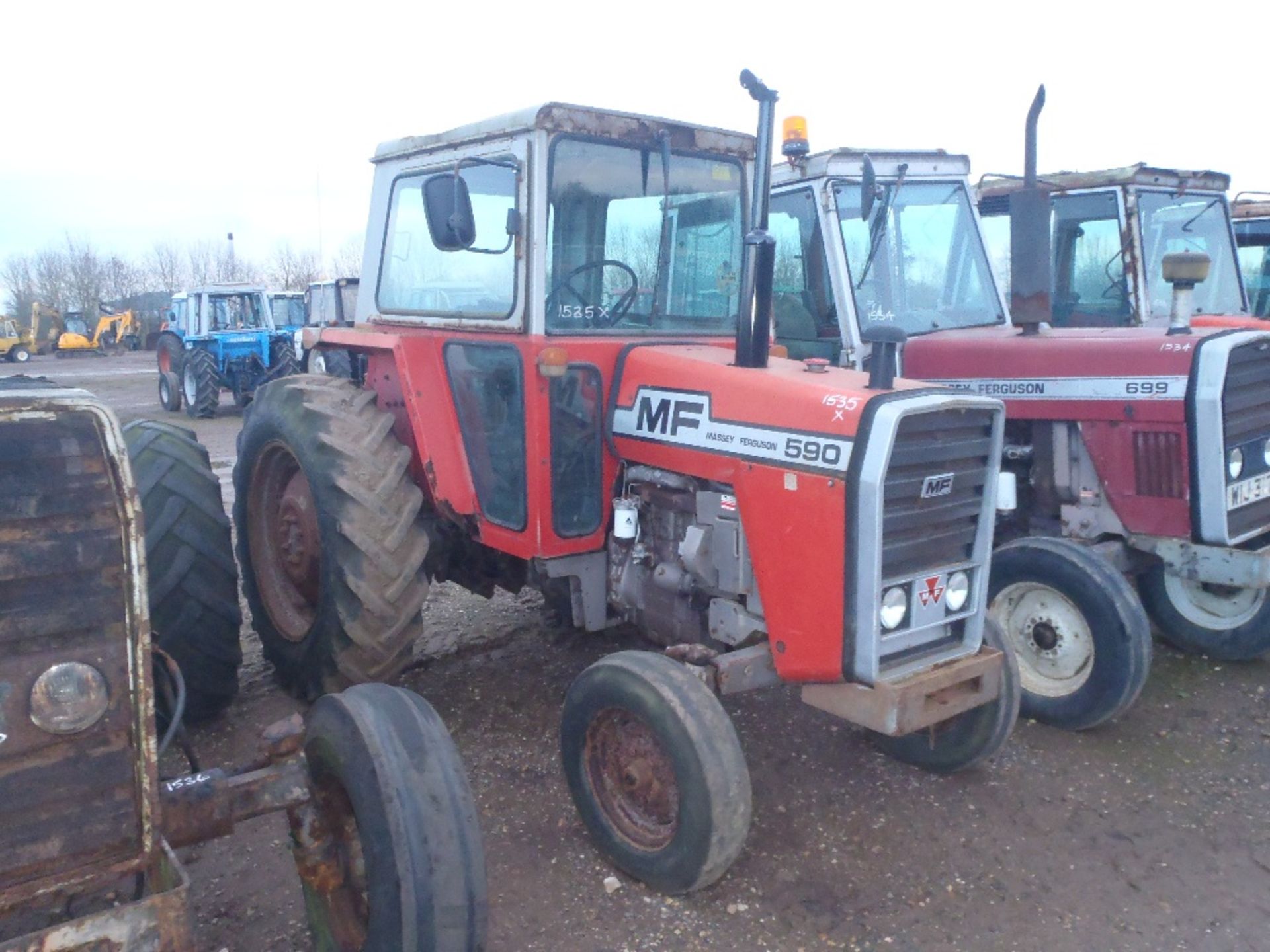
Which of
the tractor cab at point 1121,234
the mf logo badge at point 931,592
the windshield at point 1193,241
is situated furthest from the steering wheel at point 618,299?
the windshield at point 1193,241

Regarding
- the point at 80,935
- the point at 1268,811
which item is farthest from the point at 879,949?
the point at 80,935

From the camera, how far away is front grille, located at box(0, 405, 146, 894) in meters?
1.80

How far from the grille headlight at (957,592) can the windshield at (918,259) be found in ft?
6.55

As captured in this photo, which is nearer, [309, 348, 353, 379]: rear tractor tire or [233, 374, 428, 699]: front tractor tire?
[233, 374, 428, 699]: front tractor tire

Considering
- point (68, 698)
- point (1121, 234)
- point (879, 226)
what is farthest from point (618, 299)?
point (1121, 234)

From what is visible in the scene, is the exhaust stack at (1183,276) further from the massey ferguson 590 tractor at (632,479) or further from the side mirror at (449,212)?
the side mirror at (449,212)

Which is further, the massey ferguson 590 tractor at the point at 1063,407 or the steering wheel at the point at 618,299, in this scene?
the massey ferguson 590 tractor at the point at 1063,407

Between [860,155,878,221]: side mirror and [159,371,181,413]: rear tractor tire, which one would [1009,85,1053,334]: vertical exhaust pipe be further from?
[159,371,181,413]: rear tractor tire

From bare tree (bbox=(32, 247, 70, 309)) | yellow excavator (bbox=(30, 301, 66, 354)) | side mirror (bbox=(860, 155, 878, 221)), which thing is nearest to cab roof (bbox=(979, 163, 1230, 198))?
side mirror (bbox=(860, 155, 878, 221))

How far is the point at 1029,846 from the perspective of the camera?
333 cm

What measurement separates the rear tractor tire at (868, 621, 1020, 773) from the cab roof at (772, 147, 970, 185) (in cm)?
255

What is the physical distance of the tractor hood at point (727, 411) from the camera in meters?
2.98

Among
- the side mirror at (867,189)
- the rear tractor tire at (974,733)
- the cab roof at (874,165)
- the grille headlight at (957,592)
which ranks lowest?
the rear tractor tire at (974,733)

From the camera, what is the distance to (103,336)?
37.4m
